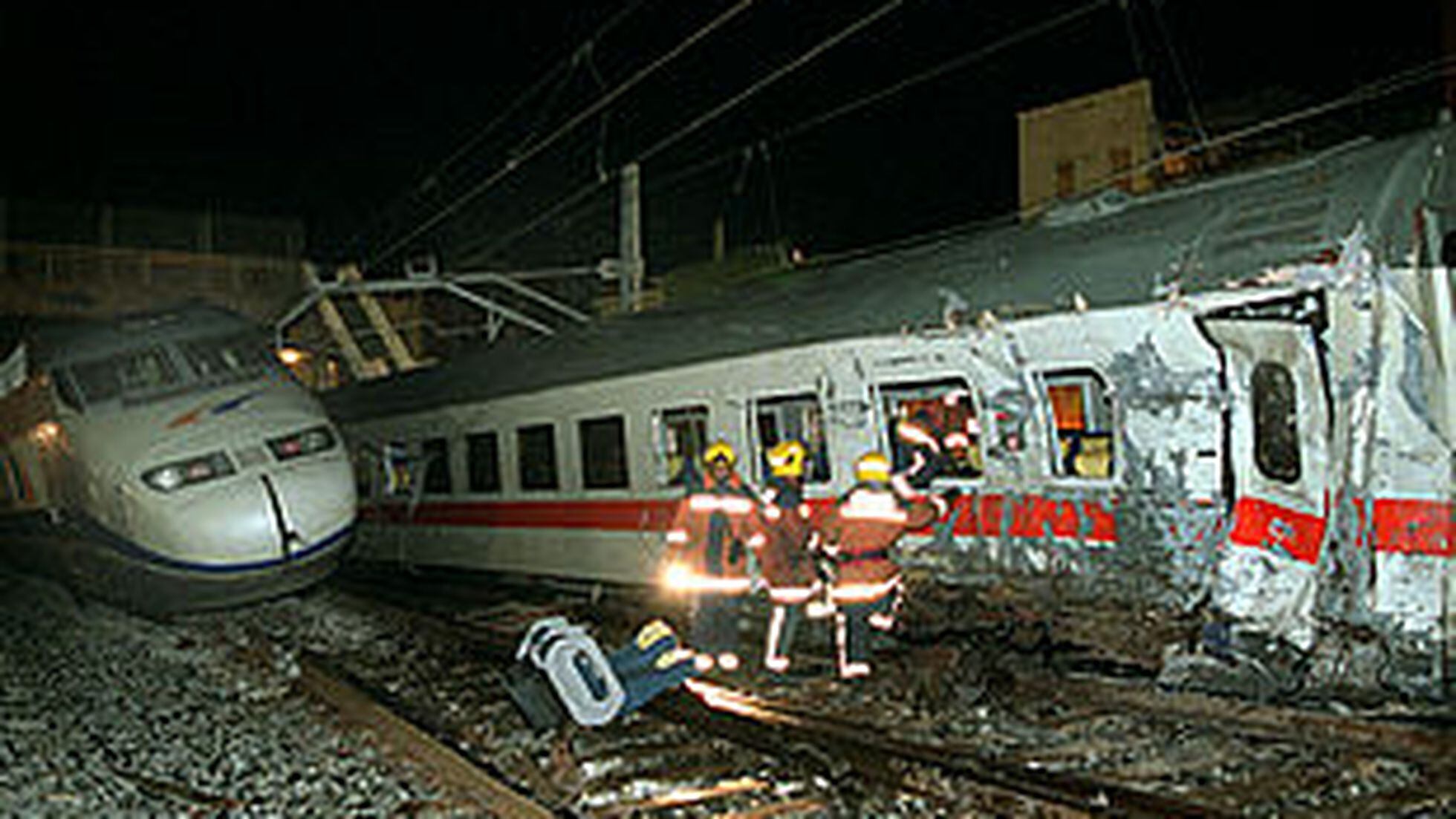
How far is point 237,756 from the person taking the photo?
23.2ft

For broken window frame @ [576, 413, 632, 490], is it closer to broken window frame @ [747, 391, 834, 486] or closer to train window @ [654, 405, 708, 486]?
train window @ [654, 405, 708, 486]

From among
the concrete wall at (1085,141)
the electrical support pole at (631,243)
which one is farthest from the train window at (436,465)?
the concrete wall at (1085,141)

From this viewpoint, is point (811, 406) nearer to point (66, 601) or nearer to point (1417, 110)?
point (66, 601)

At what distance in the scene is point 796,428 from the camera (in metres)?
9.89

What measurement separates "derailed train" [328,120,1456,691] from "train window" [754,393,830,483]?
2cm

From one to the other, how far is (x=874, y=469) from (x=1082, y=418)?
5.14 ft

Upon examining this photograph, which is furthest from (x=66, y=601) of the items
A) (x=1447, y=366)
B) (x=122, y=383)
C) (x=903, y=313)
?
(x=1447, y=366)

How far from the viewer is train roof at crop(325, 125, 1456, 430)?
6191 millimetres

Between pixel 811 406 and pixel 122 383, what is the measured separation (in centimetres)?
695

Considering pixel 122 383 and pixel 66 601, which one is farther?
pixel 66 601

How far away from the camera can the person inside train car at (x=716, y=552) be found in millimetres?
8602

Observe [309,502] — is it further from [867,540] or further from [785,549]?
[867,540]

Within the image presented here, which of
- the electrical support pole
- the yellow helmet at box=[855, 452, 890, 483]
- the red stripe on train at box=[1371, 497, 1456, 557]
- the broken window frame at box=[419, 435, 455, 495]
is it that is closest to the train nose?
the broken window frame at box=[419, 435, 455, 495]

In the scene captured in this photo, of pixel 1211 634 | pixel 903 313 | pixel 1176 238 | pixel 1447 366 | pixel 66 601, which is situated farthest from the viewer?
pixel 66 601
